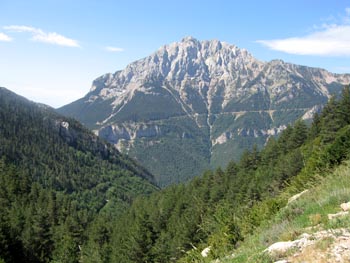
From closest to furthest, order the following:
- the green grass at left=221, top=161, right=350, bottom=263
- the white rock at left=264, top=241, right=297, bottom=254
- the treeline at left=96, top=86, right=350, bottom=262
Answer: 1. the white rock at left=264, top=241, right=297, bottom=254
2. the green grass at left=221, top=161, right=350, bottom=263
3. the treeline at left=96, top=86, right=350, bottom=262

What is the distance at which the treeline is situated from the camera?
18881 millimetres

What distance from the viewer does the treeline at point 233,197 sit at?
18.9 metres

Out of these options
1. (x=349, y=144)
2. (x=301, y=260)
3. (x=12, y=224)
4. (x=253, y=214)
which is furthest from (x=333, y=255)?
(x=12, y=224)

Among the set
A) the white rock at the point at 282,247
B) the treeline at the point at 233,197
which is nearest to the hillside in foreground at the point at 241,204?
the treeline at the point at 233,197

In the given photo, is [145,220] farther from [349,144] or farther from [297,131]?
[349,144]

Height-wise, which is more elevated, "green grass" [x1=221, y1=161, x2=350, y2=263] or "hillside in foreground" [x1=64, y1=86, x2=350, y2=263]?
"green grass" [x1=221, y1=161, x2=350, y2=263]

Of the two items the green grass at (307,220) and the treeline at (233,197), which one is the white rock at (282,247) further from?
the treeline at (233,197)

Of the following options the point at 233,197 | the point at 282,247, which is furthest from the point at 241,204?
the point at 282,247

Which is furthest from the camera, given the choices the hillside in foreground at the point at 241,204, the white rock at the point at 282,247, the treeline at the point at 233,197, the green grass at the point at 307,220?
the treeline at the point at 233,197

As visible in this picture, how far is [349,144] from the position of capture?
2514 cm

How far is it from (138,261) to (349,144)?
44134 mm

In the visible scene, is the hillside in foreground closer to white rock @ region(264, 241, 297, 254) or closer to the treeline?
the treeline

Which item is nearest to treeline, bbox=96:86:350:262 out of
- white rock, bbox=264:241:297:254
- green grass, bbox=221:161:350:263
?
green grass, bbox=221:161:350:263

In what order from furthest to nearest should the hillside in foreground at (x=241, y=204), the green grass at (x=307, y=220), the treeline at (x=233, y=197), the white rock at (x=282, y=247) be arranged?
1. the treeline at (x=233, y=197)
2. the hillside in foreground at (x=241, y=204)
3. the green grass at (x=307, y=220)
4. the white rock at (x=282, y=247)
